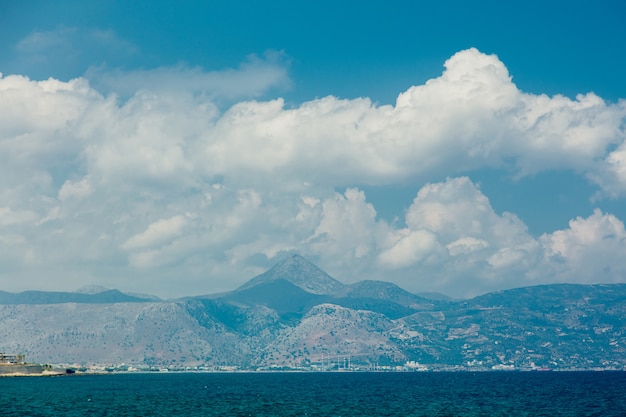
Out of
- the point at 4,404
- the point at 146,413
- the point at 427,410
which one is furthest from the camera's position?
the point at 4,404

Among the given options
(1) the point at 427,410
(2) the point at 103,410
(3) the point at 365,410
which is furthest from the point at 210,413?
(1) the point at 427,410

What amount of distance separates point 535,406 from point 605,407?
17.0 meters

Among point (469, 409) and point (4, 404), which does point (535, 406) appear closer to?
point (469, 409)

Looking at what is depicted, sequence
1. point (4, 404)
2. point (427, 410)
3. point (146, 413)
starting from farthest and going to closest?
point (4, 404) → point (427, 410) → point (146, 413)

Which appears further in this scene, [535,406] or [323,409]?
[535,406]

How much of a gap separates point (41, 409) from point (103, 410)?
593 inches

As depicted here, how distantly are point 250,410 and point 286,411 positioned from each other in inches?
337

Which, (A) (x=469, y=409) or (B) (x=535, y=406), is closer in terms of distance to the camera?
(A) (x=469, y=409)

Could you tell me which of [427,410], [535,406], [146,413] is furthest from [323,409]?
[535,406]

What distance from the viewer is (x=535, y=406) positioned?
193500 mm

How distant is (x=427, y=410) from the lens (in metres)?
174

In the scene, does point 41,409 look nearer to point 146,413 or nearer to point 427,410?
point 146,413

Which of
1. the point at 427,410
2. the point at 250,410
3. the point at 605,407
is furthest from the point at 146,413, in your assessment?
the point at 605,407

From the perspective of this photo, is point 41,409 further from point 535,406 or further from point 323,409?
point 535,406
